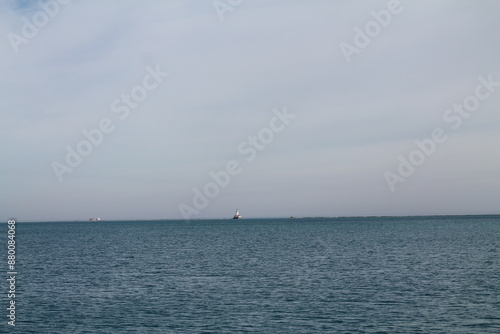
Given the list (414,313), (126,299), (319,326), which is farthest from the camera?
(126,299)

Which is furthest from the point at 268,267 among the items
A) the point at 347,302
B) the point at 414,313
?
the point at 414,313

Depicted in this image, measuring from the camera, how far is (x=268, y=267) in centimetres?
8012

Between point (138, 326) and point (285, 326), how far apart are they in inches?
492

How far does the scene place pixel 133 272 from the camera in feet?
250

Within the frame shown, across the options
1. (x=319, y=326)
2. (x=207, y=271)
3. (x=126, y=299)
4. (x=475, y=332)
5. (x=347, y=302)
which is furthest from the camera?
(x=207, y=271)

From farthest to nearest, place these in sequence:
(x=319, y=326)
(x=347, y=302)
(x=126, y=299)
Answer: (x=126, y=299)
(x=347, y=302)
(x=319, y=326)

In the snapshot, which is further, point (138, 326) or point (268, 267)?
point (268, 267)

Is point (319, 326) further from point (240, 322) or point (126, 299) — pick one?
point (126, 299)

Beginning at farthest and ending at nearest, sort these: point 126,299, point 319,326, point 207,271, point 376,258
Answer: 1. point 376,258
2. point 207,271
3. point 126,299
4. point 319,326

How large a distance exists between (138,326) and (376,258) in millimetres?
58693

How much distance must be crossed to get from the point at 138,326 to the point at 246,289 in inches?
747

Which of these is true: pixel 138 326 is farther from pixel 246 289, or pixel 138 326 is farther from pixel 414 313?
pixel 414 313

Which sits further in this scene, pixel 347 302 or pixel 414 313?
pixel 347 302

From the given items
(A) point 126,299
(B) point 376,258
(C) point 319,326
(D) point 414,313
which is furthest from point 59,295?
(B) point 376,258
